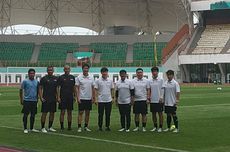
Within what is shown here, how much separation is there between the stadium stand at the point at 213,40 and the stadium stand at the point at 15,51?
24308 millimetres

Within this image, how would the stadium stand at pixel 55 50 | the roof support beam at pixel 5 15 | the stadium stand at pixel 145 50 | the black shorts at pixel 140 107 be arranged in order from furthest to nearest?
the stadium stand at pixel 55 50 → the stadium stand at pixel 145 50 → the roof support beam at pixel 5 15 → the black shorts at pixel 140 107

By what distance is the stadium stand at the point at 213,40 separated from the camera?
70.2 metres

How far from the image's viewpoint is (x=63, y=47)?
3108 inches

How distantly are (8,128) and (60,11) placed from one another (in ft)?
212

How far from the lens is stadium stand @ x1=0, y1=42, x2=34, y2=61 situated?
75438 mm

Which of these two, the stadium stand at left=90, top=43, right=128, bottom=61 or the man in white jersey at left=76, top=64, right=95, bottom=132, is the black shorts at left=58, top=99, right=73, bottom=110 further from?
the stadium stand at left=90, top=43, right=128, bottom=61

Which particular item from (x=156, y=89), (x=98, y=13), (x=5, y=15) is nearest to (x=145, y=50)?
(x=98, y=13)

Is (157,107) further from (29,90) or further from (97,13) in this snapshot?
(97,13)

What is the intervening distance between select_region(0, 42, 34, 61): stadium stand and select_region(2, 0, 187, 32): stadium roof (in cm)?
429

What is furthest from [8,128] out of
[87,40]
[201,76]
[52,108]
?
[87,40]

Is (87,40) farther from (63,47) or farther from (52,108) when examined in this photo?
(52,108)

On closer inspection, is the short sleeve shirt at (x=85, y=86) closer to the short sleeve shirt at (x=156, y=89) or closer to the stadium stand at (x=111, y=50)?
the short sleeve shirt at (x=156, y=89)

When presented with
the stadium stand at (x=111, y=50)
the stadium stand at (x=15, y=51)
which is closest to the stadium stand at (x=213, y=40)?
the stadium stand at (x=111, y=50)

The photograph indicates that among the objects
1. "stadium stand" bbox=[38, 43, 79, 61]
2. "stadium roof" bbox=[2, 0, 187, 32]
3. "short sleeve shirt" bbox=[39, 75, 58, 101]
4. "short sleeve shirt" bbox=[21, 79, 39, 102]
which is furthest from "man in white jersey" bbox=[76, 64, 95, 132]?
"stadium roof" bbox=[2, 0, 187, 32]
